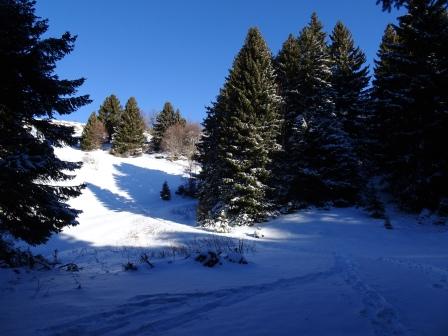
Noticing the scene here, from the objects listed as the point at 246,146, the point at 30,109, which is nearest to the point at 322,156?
the point at 246,146

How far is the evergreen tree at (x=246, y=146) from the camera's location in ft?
75.4

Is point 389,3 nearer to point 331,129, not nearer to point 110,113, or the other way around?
point 331,129

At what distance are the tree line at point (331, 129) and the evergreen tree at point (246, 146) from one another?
0.24 feet

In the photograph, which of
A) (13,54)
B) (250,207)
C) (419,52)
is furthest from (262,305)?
(419,52)

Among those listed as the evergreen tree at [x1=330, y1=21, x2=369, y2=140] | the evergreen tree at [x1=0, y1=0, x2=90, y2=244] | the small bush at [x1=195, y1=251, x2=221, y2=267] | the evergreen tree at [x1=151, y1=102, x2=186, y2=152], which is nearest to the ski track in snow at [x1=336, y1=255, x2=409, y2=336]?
the small bush at [x1=195, y1=251, x2=221, y2=267]

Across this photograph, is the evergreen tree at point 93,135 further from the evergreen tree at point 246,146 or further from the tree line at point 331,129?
the evergreen tree at point 246,146

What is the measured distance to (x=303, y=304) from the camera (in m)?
5.97

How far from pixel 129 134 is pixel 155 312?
55589 millimetres

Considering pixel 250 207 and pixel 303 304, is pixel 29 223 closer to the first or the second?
pixel 303 304

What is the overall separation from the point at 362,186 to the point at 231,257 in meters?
18.1

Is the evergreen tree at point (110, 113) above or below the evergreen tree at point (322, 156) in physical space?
above

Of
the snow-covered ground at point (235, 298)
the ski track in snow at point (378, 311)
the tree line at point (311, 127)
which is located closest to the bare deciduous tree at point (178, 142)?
the tree line at point (311, 127)

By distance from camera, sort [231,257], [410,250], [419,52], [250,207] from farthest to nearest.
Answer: [250,207]
[419,52]
[410,250]
[231,257]

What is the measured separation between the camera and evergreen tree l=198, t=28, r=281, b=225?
22984 mm
